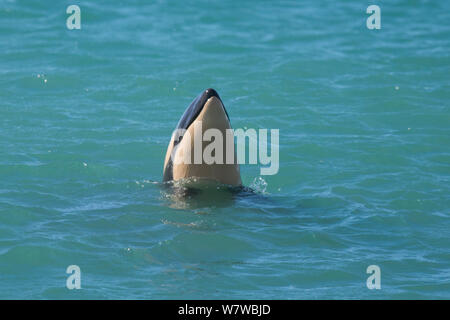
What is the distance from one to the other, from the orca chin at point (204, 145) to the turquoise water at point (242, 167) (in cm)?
33

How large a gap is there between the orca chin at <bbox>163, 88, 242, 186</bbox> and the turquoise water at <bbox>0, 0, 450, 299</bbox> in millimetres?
331

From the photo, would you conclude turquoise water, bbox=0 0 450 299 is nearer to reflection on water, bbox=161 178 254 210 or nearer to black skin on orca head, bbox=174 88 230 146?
reflection on water, bbox=161 178 254 210

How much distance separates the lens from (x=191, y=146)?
1115 centimetres

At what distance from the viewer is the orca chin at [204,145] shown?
10.9m

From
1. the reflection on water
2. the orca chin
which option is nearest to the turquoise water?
the reflection on water

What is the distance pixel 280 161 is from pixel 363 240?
11.0 feet

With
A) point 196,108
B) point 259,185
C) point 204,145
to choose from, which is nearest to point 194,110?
point 196,108

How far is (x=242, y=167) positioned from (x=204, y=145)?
2899 mm

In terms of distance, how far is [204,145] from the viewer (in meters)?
A: 11.1

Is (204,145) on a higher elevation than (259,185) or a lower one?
higher

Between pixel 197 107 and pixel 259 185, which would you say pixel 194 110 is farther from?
pixel 259 185

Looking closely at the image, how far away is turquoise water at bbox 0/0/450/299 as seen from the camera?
987 cm

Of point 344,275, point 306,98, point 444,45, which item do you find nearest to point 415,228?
point 344,275
